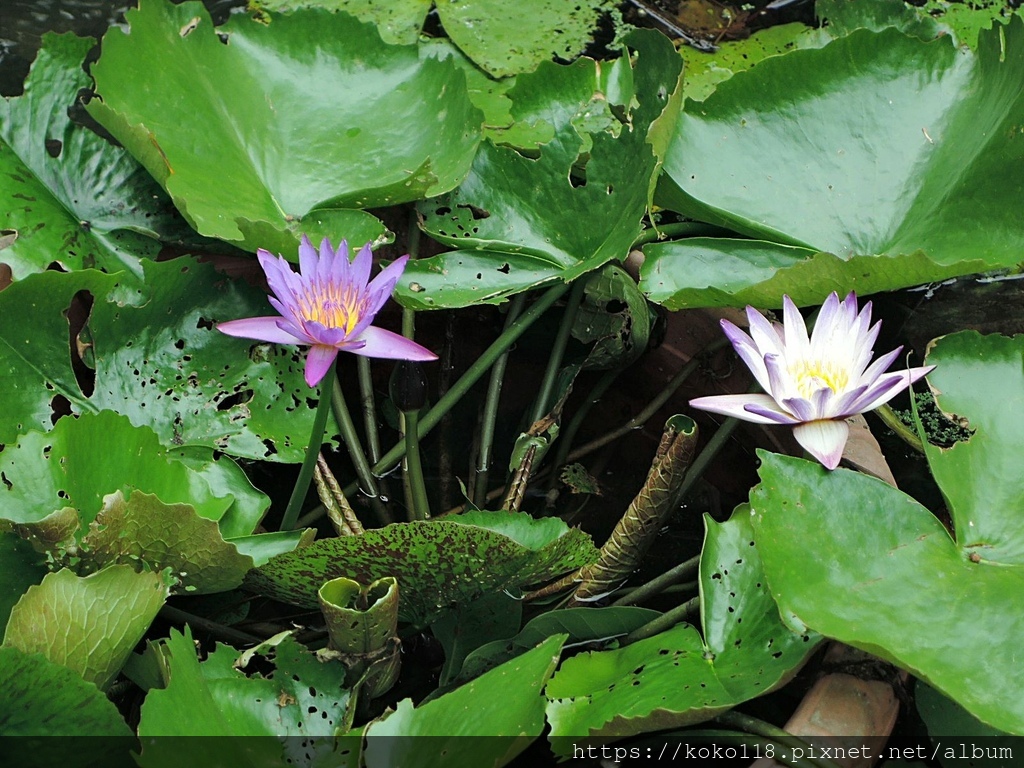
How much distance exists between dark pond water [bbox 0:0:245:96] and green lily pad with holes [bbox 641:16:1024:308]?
1510 millimetres

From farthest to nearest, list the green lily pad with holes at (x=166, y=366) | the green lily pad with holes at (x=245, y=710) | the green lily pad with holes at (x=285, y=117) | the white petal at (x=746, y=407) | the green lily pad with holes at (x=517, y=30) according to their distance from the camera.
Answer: the green lily pad with holes at (x=517, y=30) → the green lily pad with holes at (x=285, y=117) → the green lily pad with holes at (x=166, y=366) → the white petal at (x=746, y=407) → the green lily pad with holes at (x=245, y=710)

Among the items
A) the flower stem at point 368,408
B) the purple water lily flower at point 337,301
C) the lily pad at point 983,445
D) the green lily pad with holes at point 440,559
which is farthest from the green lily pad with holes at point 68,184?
the lily pad at point 983,445

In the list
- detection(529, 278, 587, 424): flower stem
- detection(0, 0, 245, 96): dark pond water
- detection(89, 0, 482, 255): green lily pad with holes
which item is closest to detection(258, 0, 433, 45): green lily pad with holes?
detection(0, 0, 245, 96): dark pond water

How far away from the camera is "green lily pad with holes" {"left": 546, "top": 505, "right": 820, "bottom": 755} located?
0.84 meters

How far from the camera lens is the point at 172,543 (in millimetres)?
903

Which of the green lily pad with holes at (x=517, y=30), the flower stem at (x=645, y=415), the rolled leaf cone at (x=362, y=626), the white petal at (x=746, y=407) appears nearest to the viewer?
the rolled leaf cone at (x=362, y=626)

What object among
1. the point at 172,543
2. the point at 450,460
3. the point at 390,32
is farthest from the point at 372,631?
the point at 390,32

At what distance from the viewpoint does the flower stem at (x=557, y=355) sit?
1291 mm

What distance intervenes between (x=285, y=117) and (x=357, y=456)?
55 centimetres

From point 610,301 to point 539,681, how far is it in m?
0.69

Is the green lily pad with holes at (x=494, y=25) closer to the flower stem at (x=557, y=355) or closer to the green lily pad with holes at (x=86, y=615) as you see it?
the flower stem at (x=557, y=355)

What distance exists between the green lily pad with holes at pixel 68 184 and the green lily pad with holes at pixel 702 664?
2.96ft

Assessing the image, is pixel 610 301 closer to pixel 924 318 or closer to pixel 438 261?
pixel 438 261

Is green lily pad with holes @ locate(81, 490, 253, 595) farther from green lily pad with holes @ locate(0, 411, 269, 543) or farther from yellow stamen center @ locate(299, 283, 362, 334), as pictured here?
yellow stamen center @ locate(299, 283, 362, 334)
